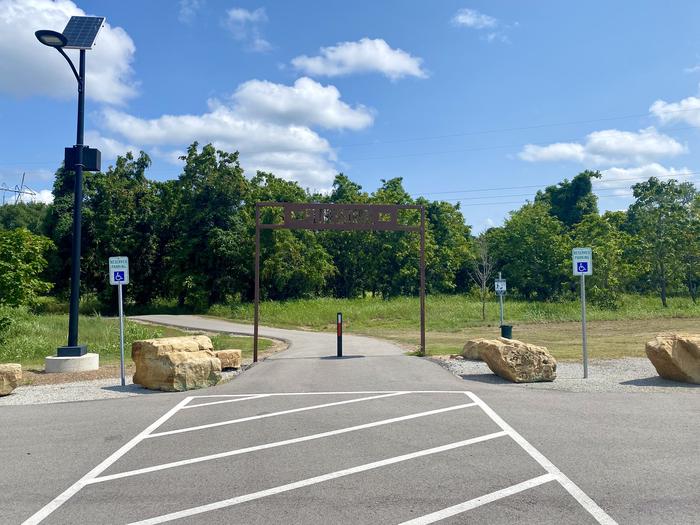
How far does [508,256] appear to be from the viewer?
55750 millimetres

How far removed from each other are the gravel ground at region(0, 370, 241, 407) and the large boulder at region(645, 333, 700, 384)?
8974 mm

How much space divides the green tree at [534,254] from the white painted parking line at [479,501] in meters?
47.9

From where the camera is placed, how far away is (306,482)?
502 centimetres

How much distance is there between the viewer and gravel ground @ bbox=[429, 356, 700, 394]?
10242 millimetres

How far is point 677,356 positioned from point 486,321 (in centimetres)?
2273

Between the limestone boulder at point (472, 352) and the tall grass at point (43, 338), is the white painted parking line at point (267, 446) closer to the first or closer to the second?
the limestone boulder at point (472, 352)

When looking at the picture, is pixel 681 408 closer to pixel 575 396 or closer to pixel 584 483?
pixel 575 396

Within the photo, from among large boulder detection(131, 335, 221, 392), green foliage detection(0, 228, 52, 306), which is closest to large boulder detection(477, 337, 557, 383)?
large boulder detection(131, 335, 221, 392)

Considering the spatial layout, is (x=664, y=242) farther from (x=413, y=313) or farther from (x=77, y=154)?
(x=77, y=154)

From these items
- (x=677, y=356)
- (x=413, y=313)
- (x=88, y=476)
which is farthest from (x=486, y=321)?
(x=88, y=476)

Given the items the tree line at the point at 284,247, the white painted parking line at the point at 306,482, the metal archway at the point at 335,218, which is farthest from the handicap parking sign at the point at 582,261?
the tree line at the point at 284,247

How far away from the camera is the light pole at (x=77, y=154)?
13.4 m

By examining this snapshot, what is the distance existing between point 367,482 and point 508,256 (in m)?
53.3

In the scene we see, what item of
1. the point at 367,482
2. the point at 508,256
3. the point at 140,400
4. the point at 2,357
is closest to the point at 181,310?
the point at 2,357
